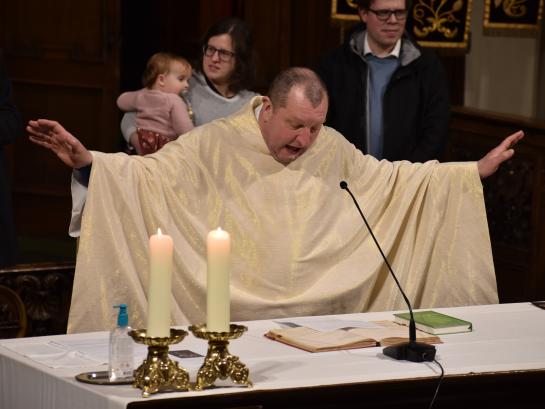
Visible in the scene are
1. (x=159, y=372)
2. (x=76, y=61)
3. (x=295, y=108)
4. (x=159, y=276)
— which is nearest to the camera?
(x=159, y=276)

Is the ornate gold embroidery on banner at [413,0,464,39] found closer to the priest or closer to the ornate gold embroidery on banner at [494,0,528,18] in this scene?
the ornate gold embroidery on banner at [494,0,528,18]

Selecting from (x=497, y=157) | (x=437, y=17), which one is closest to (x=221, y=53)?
(x=497, y=157)

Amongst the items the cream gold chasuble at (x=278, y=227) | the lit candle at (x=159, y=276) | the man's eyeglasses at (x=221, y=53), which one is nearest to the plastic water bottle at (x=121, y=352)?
the lit candle at (x=159, y=276)

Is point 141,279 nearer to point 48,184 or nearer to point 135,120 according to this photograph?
point 135,120

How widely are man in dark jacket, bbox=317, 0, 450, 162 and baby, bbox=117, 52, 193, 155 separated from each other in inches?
28.3

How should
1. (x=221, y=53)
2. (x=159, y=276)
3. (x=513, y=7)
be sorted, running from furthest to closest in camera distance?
(x=513, y=7) < (x=221, y=53) < (x=159, y=276)

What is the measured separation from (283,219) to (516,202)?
89.2 inches

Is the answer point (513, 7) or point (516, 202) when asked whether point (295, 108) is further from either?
point (513, 7)

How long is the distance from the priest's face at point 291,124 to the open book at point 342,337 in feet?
3.34

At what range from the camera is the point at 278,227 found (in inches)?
207

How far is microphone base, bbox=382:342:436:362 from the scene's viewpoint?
3.85 m

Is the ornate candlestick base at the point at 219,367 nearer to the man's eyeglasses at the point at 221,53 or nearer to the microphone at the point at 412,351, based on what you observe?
the microphone at the point at 412,351

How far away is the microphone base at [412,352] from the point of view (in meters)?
3.85

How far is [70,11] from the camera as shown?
8.79m
